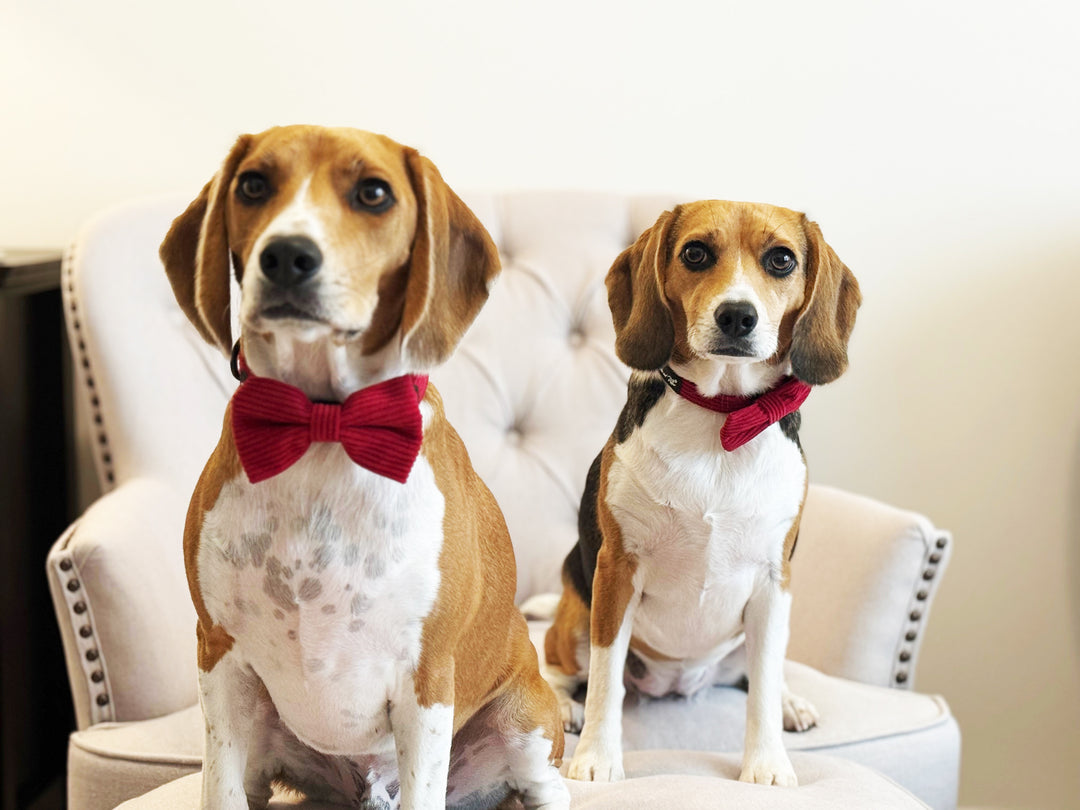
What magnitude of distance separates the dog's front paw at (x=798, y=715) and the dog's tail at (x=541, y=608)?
472mm

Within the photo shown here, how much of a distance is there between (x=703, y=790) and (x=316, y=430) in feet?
2.07

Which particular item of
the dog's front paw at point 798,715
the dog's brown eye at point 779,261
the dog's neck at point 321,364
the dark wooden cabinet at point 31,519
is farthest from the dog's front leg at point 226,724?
the dark wooden cabinet at point 31,519

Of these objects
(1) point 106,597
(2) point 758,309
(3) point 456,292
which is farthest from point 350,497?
(1) point 106,597

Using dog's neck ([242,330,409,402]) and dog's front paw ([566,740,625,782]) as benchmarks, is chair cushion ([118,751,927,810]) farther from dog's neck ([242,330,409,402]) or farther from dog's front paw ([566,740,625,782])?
dog's neck ([242,330,409,402])

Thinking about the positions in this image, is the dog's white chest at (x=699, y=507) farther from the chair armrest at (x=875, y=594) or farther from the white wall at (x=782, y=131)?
the white wall at (x=782, y=131)

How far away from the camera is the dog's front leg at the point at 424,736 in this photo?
973 millimetres

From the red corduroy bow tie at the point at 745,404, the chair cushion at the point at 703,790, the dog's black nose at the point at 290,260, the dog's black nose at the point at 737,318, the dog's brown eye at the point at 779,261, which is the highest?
the dog's black nose at the point at 290,260

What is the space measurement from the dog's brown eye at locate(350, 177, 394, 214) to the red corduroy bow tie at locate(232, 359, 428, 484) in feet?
0.53

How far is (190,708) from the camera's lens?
64.8 inches

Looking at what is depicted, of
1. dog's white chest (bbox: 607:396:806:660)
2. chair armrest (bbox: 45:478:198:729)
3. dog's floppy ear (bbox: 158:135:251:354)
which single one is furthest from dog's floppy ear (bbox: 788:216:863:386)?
chair armrest (bbox: 45:478:198:729)

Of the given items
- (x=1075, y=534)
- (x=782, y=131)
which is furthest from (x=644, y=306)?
(x=1075, y=534)

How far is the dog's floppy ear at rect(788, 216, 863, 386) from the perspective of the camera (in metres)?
1.17

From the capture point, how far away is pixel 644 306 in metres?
1.17

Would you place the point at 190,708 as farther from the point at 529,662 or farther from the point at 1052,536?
the point at 1052,536
